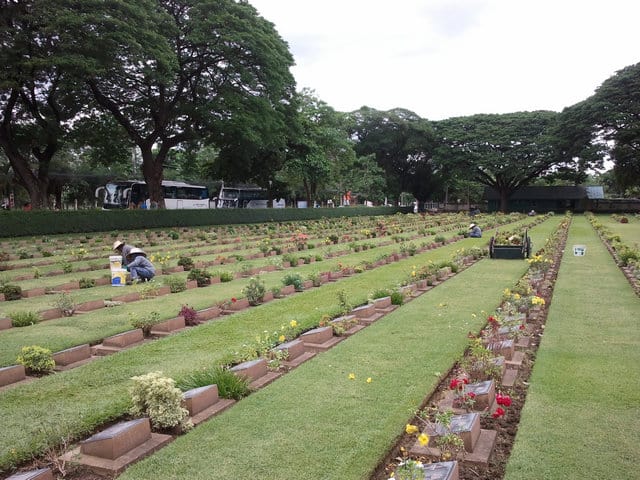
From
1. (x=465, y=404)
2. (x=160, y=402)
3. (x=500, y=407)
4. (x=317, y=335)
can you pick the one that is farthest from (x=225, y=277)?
(x=500, y=407)

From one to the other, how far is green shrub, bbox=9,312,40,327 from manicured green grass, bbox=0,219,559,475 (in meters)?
1.90

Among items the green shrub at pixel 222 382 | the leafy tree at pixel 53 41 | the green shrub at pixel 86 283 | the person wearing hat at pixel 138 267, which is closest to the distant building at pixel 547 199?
the leafy tree at pixel 53 41

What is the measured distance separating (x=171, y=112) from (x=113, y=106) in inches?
119

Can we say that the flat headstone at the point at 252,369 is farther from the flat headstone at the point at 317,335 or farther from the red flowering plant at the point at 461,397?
the red flowering plant at the point at 461,397

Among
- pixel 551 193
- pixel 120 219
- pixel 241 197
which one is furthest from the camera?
pixel 241 197

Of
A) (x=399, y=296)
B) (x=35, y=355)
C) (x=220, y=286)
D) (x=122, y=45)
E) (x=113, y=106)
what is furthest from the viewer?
(x=113, y=106)

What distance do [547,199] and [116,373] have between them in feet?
207

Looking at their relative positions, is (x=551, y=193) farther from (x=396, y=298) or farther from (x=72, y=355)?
(x=72, y=355)

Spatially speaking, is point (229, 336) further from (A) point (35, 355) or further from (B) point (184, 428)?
(B) point (184, 428)

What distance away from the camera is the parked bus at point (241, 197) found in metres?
58.7

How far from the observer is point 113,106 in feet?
87.9

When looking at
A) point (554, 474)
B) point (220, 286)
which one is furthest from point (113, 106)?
point (554, 474)

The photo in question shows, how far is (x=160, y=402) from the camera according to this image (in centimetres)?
389

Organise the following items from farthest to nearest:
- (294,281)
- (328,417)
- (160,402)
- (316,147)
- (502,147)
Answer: (502,147), (316,147), (294,281), (328,417), (160,402)
